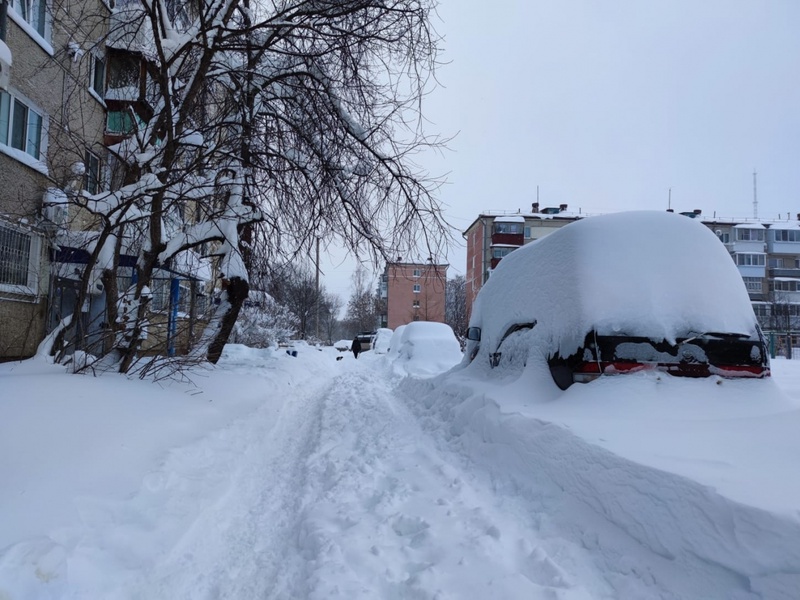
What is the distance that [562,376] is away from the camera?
4.63m

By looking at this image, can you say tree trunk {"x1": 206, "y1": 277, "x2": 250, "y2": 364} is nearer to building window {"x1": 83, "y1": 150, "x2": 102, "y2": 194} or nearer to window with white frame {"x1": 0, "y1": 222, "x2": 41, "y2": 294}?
building window {"x1": 83, "y1": 150, "x2": 102, "y2": 194}

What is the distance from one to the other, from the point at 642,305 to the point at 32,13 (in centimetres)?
1297

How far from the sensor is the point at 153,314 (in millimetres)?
6469

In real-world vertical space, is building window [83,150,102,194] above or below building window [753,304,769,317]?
above

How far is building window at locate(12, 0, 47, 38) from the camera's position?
10.1 metres

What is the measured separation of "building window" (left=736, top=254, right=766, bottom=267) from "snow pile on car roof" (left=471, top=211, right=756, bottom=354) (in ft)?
197

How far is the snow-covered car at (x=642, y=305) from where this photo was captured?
4.12m

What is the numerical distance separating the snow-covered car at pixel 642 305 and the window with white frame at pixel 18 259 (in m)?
10.1

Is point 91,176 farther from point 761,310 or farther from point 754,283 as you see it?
point 754,283

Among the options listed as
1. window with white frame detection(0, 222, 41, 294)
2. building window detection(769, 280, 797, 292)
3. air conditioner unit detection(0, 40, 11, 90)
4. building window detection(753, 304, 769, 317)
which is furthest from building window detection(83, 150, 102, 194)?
building window detection(769, 280, 797, 292)

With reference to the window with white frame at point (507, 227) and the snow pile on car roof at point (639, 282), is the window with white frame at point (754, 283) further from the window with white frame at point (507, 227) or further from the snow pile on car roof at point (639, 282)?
the snow pile on car roof at point (639, 282)

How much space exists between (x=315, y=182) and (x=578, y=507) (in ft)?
21.9

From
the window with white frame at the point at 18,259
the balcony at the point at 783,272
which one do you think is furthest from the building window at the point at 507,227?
the window with white frame at the point at 18,259

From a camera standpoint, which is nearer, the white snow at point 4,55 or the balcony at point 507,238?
the white snow at point 4,55
